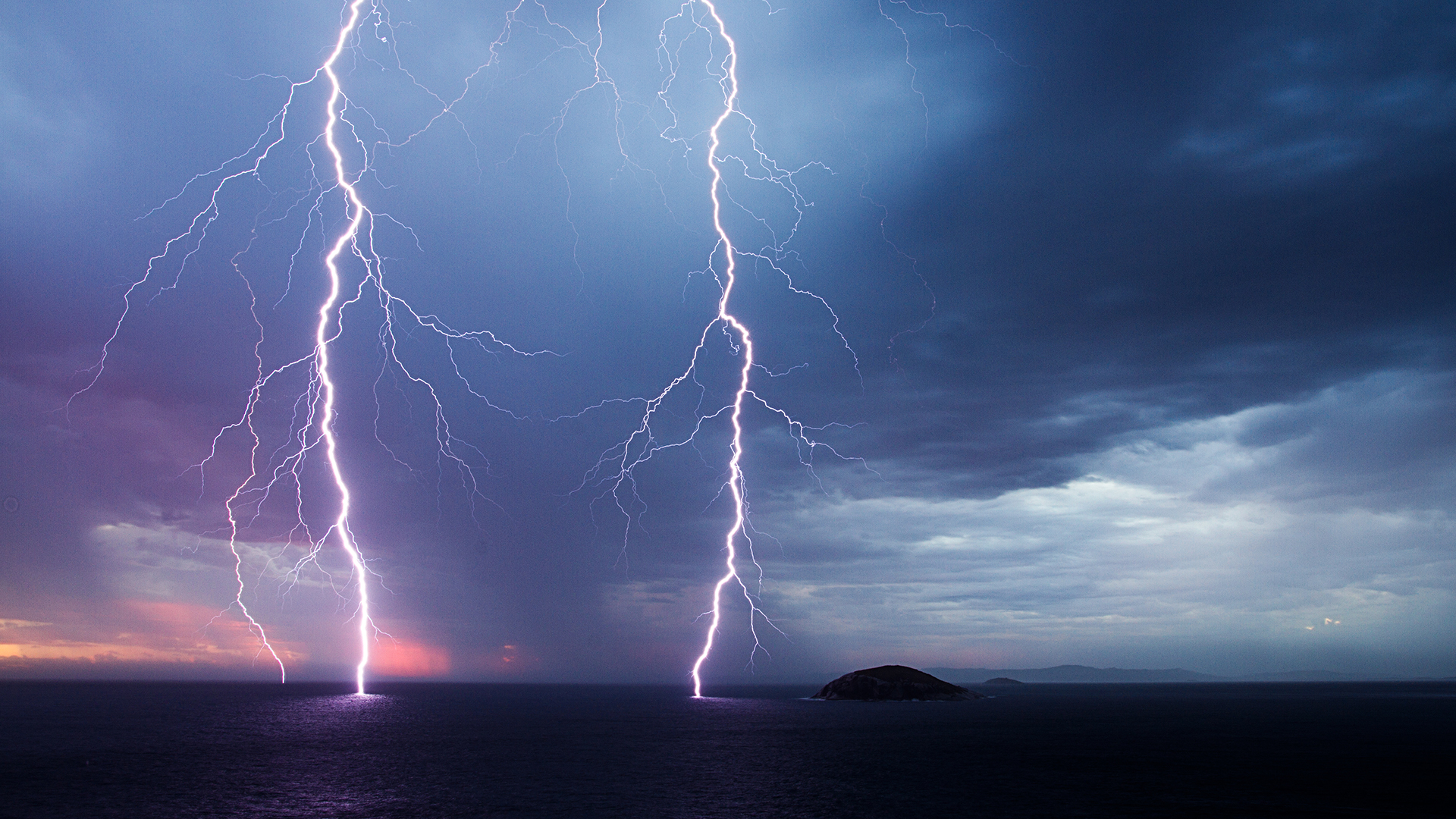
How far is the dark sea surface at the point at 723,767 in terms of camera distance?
103ft

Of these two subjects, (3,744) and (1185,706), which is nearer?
(3,744)

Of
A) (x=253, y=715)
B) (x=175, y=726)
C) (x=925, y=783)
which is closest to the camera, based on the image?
(x=925, y=783)

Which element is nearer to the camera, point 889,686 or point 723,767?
point 723,767

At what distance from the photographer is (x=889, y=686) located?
120625 mm

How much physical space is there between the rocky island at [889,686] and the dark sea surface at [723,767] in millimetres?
38073

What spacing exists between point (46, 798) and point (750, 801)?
2742 centimetres

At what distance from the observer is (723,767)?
42.8 meters

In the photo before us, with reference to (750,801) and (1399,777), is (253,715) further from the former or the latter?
(1399,777)

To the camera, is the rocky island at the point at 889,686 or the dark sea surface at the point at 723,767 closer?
the dark sea surface at the point at 723,767

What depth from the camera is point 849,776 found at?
3928 cm

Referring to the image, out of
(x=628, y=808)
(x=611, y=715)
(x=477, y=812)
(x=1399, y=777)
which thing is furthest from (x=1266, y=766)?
(x=611, y=715)

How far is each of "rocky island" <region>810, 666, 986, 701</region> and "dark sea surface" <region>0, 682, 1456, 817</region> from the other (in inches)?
1499

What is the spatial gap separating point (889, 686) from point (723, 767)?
3308 inches

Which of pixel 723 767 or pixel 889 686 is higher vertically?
pixel 723 767
